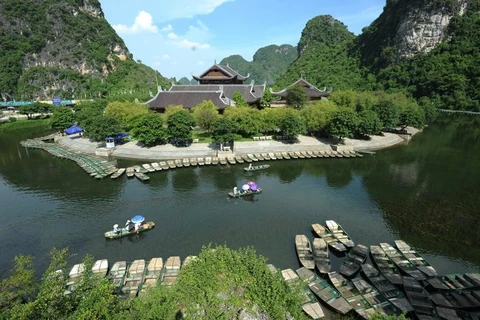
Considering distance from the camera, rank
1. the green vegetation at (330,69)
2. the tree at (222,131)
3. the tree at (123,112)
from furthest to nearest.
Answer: the green vegetation at (330,69)
the tree at (123,112)
the tree at (222,131)

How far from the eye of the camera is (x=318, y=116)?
195 feet

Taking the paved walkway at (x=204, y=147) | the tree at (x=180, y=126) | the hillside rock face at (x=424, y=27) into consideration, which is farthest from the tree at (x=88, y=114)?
the hillside rock face at (x=424, y=27)

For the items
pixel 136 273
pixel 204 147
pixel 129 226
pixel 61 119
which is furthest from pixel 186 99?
pixel 136 273

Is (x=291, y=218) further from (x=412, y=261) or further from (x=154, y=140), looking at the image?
(x=154, y=140)

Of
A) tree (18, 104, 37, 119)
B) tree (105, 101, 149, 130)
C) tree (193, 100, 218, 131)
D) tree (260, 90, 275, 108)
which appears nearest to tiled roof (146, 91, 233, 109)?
tree (105, 101, 149, 130)

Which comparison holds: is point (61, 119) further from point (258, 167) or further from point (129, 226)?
point (258, 167)

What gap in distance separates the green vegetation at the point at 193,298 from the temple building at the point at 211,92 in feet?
181

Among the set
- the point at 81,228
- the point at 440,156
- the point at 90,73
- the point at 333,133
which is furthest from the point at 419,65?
the point at 90,73

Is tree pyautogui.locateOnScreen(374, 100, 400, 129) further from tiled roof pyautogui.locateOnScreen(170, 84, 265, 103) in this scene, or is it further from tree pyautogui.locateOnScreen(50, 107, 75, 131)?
tree pyautogui.locateOnScreen(50, 107, 75, 131)

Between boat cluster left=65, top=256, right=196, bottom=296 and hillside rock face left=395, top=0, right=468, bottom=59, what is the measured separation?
504 feet

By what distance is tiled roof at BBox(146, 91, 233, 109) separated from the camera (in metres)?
68.9

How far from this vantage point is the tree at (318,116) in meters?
58.9

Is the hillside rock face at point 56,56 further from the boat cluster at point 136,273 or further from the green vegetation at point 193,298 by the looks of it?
the green vegetation at point 193,298

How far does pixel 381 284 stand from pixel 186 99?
61.0 meters
